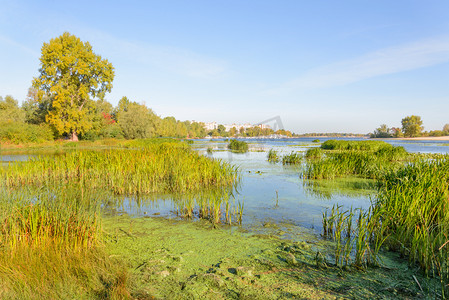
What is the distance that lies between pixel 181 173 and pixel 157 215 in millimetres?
2800

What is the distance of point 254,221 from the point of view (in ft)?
21.3

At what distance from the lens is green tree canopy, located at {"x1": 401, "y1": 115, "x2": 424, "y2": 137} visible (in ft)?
350

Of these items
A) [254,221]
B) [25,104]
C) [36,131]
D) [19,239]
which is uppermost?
[25,104]

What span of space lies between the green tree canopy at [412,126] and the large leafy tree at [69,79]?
11517cm

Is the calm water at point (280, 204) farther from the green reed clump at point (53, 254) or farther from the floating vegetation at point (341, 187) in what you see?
the green reed clump at point (53, 254)

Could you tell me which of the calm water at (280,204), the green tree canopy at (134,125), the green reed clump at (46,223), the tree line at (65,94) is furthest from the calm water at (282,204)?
the green tree canopy at (134,125)

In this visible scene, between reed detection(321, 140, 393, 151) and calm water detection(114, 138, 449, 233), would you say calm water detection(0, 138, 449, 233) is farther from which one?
reed detection(321, 140, 393, 151)

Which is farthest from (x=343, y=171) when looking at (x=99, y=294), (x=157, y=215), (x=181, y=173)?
(x=99, y=294)

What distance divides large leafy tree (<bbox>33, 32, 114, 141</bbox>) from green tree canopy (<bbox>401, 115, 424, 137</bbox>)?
11517cm

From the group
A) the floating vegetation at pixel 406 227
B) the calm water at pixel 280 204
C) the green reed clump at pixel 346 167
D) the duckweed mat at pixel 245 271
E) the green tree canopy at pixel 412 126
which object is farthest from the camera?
the green tree canopy at pixel 412 126

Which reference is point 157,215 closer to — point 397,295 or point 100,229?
point 100,229

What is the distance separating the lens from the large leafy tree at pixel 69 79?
34719mm

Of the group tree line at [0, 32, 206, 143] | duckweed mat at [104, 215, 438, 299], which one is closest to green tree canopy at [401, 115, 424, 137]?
tree line at [0, 32, 206, 143]

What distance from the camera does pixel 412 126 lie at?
10694cm
